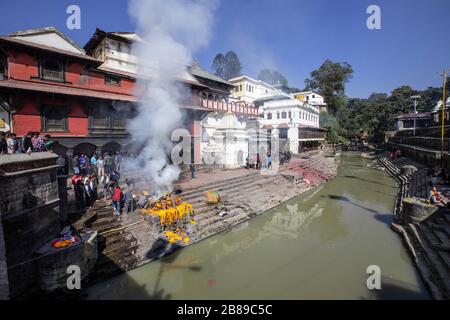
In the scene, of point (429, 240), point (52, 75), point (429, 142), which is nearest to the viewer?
point (429, 240)

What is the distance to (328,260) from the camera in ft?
29.4

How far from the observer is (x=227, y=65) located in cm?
7394

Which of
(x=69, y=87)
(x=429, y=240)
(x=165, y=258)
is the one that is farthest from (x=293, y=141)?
(x=165, y=258)

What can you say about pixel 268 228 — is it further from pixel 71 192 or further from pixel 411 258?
pixel 71 192

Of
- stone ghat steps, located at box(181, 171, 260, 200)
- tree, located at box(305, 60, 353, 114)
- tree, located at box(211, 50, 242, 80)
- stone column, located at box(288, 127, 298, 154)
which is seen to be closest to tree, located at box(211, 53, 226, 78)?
tree, located at box(211, 50, 242, 80)

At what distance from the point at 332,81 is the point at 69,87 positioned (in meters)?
55.9

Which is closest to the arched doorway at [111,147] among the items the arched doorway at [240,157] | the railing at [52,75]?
the railing at [52,75]

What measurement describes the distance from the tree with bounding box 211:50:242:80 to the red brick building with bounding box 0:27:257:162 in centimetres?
5744

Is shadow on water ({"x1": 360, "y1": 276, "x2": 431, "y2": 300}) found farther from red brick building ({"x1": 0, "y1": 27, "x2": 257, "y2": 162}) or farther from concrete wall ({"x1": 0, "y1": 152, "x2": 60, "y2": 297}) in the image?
red brick building ({"x1": 0, "y1": 27, "x2": 257, "y2": 162})

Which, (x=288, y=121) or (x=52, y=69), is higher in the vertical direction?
(x=52, y=69)

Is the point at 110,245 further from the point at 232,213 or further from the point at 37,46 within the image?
the point at 37,46
